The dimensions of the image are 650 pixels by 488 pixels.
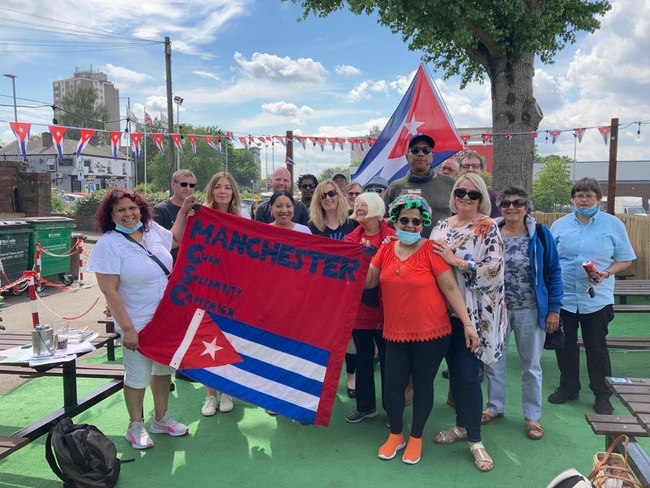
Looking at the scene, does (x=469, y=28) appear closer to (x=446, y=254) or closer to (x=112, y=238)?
(x=446, y=254)

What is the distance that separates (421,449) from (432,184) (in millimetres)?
2187

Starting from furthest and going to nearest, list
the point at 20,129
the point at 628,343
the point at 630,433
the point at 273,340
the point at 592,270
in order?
the point at 20,129 → the point at 628,343 → the point at 592,270 → the point at 273,340 → the point at 630,433

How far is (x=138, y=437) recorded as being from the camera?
3.43 meters

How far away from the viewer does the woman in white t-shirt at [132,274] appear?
124 inches

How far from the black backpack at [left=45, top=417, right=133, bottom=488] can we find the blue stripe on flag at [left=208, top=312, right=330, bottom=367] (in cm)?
107

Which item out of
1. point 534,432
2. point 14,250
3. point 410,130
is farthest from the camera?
point 14,250

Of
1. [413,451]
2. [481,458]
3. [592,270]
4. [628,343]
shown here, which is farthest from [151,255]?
[628,343]

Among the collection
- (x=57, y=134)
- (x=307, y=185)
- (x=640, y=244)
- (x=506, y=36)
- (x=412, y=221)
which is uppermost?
(x=506, y=36)

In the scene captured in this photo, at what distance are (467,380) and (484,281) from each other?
696 mm

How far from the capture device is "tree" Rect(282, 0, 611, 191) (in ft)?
25.0

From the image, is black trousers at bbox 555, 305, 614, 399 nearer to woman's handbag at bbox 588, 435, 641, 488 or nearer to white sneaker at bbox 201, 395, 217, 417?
woman's handbag at bbox 588, 435, 641, 488

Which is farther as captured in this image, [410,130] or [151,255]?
[410,130]

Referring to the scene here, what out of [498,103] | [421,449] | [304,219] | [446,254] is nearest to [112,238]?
[304,219]

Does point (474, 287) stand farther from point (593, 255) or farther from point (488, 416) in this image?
point (593, 255)
